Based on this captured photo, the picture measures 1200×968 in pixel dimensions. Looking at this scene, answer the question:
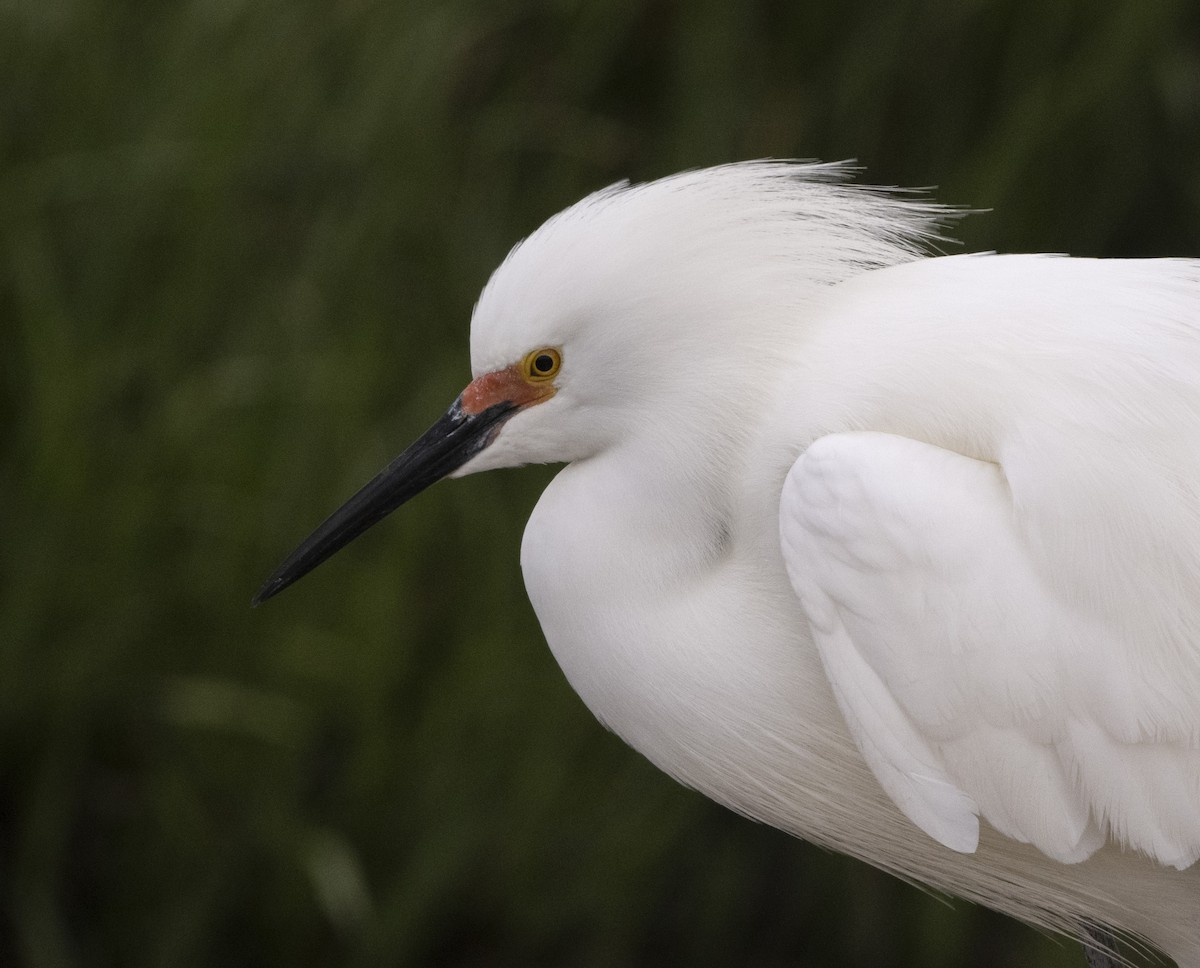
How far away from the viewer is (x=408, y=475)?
1.21 m

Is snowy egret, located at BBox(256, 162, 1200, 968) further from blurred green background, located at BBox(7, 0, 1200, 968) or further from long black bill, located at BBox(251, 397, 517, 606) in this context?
blurred green background, located at BBox(7, 0, 1200, 968)

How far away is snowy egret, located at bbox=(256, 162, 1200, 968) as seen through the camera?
0.98 metres

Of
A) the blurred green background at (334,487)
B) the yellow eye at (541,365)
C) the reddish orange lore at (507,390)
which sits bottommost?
the blurred green background at (334,487)

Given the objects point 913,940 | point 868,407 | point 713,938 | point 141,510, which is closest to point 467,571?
point 141,510

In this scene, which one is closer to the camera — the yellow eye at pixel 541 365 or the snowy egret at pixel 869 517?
the snowy egret at pixel 869 517

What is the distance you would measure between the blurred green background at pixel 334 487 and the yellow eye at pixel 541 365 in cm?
85

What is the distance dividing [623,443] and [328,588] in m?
0.97

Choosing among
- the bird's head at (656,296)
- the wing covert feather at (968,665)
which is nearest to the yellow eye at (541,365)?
the bird's head at (656,296)

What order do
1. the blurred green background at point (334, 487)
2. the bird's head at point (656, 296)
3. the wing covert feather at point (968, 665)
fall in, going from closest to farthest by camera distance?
1. the wing covert feather at point (968, 665)
2. the bird's head at point (656, 296)
3. the blurred green background at point (334, 487)

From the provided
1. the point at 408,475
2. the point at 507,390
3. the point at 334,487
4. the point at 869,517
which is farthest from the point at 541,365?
the point at 334,487

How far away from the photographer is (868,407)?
104 centimetres

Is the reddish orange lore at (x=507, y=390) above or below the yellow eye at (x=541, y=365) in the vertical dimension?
below

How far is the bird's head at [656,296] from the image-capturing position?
109 centimetres

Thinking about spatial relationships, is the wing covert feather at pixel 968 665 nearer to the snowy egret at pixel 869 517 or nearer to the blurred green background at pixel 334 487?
the snowy egret at pixel 869 517
